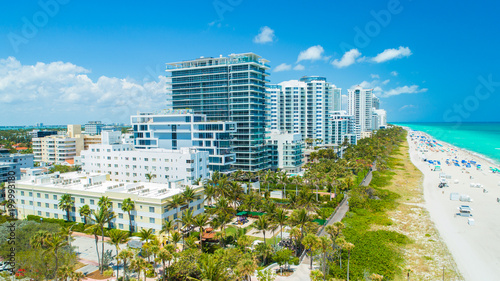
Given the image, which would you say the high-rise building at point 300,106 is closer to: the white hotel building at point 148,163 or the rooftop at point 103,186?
the white hotel building at point 148,163

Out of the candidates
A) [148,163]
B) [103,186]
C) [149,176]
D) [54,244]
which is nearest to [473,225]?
[149,176]

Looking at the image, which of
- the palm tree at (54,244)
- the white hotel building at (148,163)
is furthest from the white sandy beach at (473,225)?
the white hotel building at (148,163)

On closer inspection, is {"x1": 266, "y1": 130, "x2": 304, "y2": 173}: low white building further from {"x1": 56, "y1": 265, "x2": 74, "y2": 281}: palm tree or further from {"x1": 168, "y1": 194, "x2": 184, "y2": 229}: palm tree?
{"x1": 56, "y1": 265, "x2": 74, "y2": 281}: palm tree

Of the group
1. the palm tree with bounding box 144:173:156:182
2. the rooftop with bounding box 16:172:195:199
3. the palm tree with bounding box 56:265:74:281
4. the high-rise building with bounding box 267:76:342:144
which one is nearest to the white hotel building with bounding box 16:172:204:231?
the rooftop with bounding box 16:172:195:199

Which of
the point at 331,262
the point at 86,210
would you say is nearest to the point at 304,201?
the point at 331,262

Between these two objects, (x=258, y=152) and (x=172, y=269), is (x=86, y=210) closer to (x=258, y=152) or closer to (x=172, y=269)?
(x=172, y=269)

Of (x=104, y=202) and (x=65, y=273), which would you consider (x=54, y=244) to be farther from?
(x=104, y=202)

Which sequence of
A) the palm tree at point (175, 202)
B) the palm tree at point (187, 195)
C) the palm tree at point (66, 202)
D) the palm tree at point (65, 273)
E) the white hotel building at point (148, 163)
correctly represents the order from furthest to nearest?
1. the white hotel building at point (148, 163)
2. the palm tree at point (66, 202)
3. the palm tree at point (187, 195)
4. the palm tree at point (175, 202)
5. the palm tree at point (65, 273)
